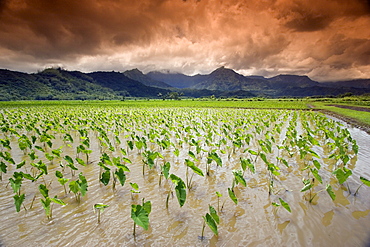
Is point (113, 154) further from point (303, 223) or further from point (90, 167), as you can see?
point (303, 223)

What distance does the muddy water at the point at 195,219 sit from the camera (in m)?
3.06

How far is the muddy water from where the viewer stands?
3.06 m

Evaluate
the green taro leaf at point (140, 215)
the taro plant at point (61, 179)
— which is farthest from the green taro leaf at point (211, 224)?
the taro plant at point (61, 179)

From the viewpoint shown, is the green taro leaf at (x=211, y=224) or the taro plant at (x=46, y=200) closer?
the green taro leaf at (x=211, y=224)

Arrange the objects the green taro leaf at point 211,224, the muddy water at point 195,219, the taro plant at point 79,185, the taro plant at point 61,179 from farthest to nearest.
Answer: the taro plant at point 61,179 → the taro plant at point 79,185 → the muddy water at point 195,219 → the green taro leaf at point 211,224

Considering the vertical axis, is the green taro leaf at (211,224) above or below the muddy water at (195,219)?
above

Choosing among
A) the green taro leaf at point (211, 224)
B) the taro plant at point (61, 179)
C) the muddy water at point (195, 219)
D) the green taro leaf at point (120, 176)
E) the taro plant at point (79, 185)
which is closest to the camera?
the green taro leaf at point (211, 224)

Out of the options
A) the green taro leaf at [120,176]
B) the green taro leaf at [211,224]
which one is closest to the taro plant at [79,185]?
the green taro leaf at [120,176]

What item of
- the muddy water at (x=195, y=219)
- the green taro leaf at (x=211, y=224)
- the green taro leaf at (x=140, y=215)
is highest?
the green taro leaf at (x=140, y=215)

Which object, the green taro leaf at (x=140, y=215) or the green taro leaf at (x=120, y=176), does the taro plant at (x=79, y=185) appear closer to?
the green taro leaf at (x=120, y=176)

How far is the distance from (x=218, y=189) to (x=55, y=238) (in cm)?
348

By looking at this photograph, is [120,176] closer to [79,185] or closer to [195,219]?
[79,185]

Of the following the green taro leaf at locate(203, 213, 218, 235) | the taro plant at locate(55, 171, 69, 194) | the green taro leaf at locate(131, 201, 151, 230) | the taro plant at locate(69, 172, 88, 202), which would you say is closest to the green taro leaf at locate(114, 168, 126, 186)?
the taro plant at locate(69, 172, 88, 202)

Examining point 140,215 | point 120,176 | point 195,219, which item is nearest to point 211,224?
point 195,219
